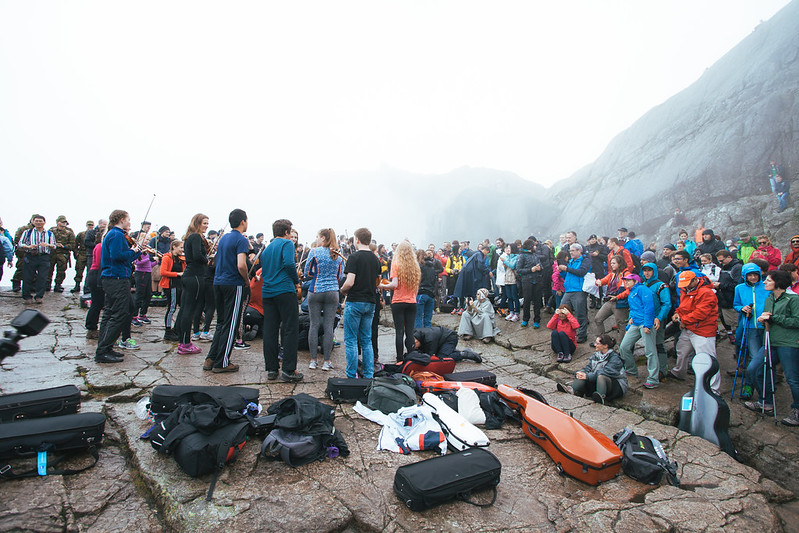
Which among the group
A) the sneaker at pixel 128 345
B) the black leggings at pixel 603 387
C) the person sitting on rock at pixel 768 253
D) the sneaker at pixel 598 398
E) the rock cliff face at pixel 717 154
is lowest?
the sneaker at pixel 598 398

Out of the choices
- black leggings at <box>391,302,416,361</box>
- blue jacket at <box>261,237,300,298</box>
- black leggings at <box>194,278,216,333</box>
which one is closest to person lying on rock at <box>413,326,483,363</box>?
black leggings at <box>391,302,416,361</box>

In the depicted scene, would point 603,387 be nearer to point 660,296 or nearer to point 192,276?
point 660,296

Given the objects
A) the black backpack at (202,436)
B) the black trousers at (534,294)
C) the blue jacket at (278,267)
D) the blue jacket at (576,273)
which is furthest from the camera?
the black trousers at (534,294)

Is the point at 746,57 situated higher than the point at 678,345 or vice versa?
the point at 746,57

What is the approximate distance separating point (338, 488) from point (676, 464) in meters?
3.14

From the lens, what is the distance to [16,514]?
2176 mm

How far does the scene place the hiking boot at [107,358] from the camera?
4727mm

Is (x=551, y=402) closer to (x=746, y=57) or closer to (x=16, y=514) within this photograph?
(x=16, y=514)

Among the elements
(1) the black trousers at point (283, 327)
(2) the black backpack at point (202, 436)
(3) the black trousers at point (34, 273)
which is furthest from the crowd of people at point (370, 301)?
(2) the black backpack at point (202, 436)

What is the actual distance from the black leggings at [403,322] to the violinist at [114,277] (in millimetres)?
3575

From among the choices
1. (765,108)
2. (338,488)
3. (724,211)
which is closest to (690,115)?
(765,108)

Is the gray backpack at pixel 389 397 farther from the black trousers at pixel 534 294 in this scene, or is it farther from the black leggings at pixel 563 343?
→ the black trousers at pixel 534 294

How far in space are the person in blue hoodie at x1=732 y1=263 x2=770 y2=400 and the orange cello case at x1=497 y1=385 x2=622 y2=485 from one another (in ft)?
10.4

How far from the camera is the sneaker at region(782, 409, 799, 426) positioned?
14.5ft
